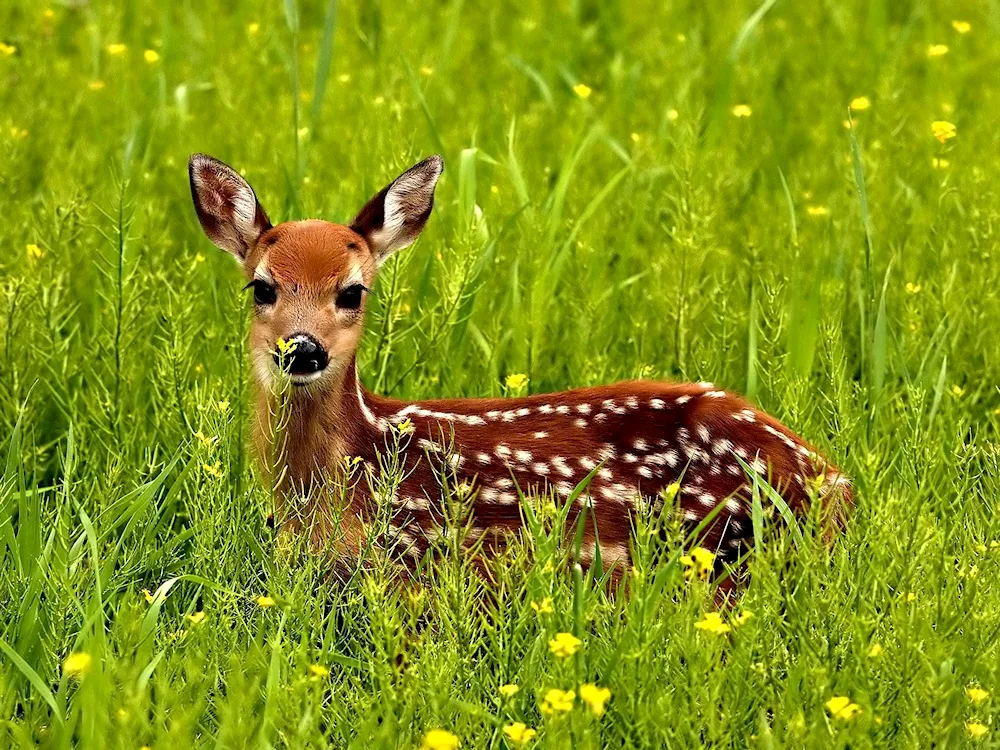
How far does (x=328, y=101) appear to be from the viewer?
23.5 ft

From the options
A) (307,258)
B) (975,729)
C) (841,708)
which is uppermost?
(307,258)

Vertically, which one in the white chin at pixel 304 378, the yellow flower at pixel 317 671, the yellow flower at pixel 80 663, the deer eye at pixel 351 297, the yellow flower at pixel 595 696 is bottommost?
the yellow flower at pixel 317 671

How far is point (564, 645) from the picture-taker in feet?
10.7

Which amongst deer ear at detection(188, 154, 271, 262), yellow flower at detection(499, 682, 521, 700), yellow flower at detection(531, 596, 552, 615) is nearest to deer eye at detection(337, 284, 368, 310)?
deer ear at detection(188, 154, 271, 262)

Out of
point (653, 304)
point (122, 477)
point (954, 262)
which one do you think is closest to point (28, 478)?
point (122, 477)

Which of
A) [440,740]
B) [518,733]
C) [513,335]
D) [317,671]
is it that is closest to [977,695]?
[518,733]

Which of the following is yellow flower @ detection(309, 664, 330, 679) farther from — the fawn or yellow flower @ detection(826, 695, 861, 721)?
yellow flower @ detection(826, 695, 861, 721)

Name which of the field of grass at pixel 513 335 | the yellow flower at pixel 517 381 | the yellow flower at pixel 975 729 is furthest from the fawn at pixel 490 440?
the yellow flower at pixel 975 729

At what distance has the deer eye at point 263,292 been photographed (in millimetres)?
4555

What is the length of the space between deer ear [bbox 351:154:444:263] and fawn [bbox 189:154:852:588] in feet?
0.17

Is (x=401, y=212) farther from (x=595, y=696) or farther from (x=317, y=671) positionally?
(x=595, y=696)

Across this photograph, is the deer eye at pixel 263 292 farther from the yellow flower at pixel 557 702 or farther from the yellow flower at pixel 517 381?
the yellow flower at pixel 557 702

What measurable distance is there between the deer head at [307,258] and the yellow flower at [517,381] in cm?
56

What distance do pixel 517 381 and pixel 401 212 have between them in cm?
67
